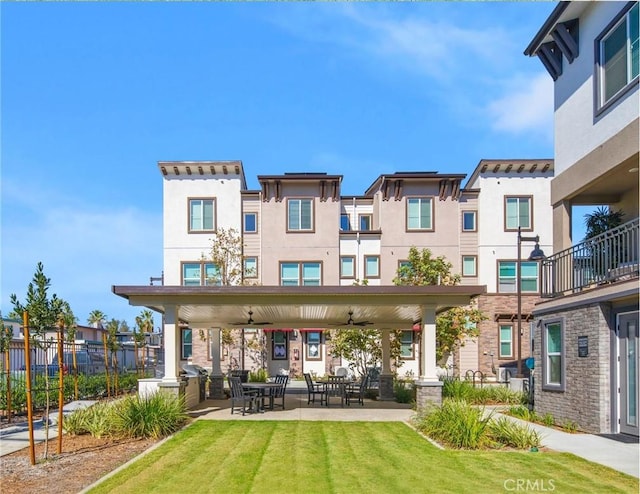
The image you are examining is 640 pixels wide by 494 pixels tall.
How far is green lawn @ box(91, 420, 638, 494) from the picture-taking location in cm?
797

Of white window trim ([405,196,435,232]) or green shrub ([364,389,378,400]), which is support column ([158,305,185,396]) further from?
white window trim ([405,196,435,232])

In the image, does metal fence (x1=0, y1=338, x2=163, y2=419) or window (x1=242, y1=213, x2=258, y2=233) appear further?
window (x1=242, y1=213, x2=258, y2=233)

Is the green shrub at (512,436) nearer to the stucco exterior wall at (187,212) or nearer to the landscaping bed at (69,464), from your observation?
the landscaping bed at (69,464)

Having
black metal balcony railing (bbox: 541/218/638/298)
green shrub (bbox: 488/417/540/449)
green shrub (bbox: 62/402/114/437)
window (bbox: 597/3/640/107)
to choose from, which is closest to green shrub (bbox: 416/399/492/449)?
green shrub (bbox: 488/417/540/449)

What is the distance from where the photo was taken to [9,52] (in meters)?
9.91

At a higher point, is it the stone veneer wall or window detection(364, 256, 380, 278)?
window detection(364, 256, 380, 278)

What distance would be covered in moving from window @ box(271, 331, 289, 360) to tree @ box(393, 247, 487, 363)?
945 cm

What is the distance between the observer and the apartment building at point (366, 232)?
3056cm

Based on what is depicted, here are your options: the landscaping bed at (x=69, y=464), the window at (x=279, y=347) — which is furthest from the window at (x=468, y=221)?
the landscaping bed at (x=69, y=464)

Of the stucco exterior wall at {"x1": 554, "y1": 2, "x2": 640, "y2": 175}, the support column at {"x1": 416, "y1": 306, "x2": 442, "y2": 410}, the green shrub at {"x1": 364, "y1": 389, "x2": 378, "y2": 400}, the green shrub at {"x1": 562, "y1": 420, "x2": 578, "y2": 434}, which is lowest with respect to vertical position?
the green shrub at {"x1": 364, "y1": 389, "x2": 378, "y2": 400}

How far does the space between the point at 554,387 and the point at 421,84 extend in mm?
7837

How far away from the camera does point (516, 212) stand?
30.9 m

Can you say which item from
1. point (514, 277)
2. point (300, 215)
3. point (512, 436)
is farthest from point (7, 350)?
point (514, 277)

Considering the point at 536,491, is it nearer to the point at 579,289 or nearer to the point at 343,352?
the point at 579,289
